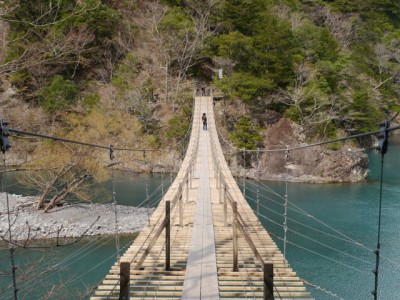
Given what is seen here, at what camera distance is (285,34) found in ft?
52.2

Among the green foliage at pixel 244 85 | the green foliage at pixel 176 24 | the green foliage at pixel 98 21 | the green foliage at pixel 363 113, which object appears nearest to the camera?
the green foliage at pixel 244 85

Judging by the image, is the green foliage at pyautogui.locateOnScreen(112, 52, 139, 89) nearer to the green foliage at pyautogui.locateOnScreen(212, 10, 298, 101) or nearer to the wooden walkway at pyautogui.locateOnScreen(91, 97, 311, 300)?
the green foliage at pyautogui.locateOnScreen(212, 10, 298, 101)

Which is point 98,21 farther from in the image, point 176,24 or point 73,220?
point 73,220

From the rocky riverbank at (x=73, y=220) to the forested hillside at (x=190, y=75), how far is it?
392 cm

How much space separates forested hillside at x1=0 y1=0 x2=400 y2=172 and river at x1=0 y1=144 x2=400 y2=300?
3.13 metres

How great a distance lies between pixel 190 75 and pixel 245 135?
238 inches

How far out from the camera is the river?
280 inches

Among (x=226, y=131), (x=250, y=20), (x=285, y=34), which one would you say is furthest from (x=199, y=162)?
(x=250, y=20)

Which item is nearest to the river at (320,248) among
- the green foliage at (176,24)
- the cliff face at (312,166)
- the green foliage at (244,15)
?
the cliff face at (312,166)

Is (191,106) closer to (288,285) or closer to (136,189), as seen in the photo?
(136,189)

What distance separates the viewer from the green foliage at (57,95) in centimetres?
1556

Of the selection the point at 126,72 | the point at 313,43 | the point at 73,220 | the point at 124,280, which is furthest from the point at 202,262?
the point at 313,43

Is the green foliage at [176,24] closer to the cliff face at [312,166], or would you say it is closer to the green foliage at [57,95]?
the green foliage at [57,95]

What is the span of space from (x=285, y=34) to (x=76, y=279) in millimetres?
12346
